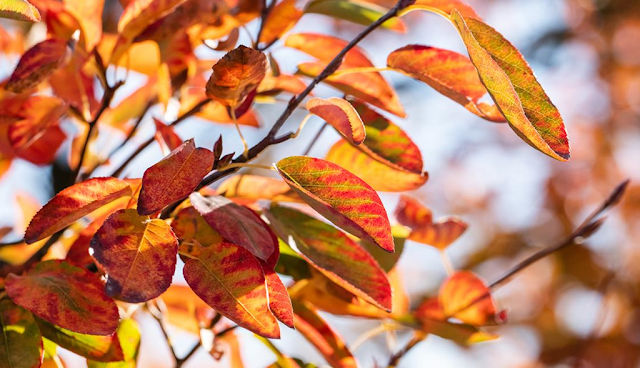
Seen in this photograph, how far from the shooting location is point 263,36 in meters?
0.78

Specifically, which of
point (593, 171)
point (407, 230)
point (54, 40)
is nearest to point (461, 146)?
point (593, 171)

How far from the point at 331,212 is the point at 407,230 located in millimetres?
333

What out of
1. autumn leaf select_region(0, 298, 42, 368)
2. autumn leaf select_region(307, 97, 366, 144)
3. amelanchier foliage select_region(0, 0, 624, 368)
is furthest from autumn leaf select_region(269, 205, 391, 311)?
autumn leaf select_region(0, 298, 42, 368)

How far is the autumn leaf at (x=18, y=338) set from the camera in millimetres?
505

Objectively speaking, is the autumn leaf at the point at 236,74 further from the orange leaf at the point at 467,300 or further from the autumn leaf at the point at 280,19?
the orange leaf at the point at 467,300

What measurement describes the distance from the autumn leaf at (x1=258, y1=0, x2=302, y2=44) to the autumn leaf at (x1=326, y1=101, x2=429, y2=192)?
165 millimetres

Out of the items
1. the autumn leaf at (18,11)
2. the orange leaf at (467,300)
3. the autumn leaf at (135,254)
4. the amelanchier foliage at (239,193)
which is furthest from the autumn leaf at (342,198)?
the orange leaf at (467,300)

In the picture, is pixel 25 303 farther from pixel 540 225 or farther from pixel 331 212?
pixel 540 225

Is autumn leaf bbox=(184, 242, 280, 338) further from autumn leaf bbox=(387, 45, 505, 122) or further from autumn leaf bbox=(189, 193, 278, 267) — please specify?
autumn leaf bbox=(387, 45, 505, 122)

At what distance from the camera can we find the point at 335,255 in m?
0.59

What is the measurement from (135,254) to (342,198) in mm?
157

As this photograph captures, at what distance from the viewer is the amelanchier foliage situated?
0.46m

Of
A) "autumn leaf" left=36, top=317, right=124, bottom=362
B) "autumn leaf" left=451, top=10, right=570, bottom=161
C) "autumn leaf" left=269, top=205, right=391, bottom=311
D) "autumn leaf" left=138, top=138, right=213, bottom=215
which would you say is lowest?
"autumn leaf" left=36, top=317, right=124, bottom=362

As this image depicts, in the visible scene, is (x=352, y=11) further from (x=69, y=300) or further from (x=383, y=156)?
(x=69, y=300)
